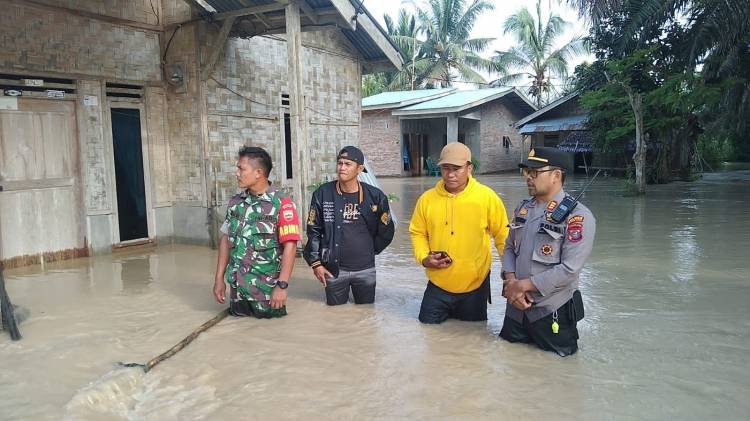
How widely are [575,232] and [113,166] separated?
6461 millimetres

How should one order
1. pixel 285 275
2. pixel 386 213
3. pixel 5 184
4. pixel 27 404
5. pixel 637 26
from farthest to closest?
pixel 637 26 → pixel 5 184 → pixel 386 213 → pixel 285 275 → pixel 27 404

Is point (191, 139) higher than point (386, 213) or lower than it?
higher

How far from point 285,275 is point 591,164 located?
22.4 meters

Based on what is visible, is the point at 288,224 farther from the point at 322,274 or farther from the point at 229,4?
the point at 229,4

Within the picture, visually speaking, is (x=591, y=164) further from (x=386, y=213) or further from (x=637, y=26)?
(x=386, y=213)

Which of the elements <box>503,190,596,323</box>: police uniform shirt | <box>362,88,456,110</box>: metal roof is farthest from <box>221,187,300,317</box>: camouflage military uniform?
<box>362,88,456,110</box>: metal roof

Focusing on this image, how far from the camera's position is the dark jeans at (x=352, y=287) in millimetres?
5020

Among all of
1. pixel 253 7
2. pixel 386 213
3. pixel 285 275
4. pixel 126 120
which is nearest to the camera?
pixel 285 275

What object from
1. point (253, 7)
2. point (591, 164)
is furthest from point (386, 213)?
point (591, 164)

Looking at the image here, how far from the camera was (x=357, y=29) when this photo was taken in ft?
30.9

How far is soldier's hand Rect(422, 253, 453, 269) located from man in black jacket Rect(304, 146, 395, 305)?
888 millimetres

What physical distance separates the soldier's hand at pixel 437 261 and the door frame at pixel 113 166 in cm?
535

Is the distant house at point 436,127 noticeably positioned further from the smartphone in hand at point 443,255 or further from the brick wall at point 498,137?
the smartphone in hand at point 443,255

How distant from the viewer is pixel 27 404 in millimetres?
3188
